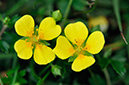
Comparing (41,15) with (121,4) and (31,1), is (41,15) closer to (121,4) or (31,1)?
(31,1)

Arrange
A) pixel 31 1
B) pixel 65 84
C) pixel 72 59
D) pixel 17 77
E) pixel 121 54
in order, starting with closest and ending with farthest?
pixel 72 59
pixel 17 77
pixel 65 84
pixel 121 54
pixel 31 1

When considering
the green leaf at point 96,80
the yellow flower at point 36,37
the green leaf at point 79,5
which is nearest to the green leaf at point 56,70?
the yellow flower at point 36,37

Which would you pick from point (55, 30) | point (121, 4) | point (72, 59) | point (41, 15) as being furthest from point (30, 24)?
point (121, 4)

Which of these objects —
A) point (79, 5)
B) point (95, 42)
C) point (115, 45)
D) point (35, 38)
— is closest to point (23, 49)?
point (35, 38)

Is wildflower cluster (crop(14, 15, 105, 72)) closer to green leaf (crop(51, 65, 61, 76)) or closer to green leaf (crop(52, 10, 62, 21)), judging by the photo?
green leaf (crop(52, 10, 62, 21))

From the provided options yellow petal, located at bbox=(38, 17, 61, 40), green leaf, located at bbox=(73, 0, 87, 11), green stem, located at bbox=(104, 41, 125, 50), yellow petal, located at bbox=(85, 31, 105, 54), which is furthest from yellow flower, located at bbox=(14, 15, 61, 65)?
green stem, located at bbox=(104, 41, 125, 50)

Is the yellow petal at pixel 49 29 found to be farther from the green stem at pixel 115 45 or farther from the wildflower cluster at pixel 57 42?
the green stem at pixel 115 45
